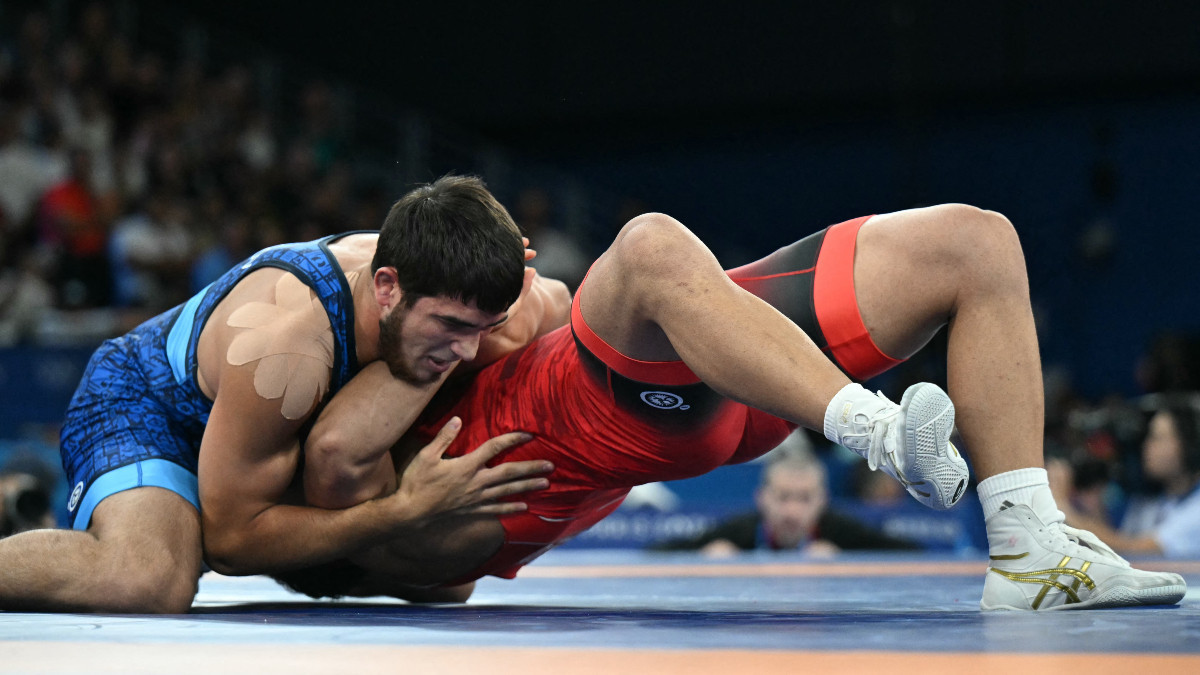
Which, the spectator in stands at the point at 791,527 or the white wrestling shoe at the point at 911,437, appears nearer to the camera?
the white wrestling shoe at the point at 911,437

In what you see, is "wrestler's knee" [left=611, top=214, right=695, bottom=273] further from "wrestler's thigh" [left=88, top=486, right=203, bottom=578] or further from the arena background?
the arena background

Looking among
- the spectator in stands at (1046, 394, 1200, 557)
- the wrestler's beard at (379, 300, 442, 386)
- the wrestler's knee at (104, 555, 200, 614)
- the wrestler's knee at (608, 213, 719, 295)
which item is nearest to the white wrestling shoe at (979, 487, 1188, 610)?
the wrestler's knee at (608, 213, 719, 295)

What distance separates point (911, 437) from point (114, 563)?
1.52 meters

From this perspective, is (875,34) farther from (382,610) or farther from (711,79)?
(382,610)

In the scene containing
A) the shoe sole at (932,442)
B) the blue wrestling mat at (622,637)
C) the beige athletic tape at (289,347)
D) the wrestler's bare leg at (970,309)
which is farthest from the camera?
the beige athletic tape at (289,347)

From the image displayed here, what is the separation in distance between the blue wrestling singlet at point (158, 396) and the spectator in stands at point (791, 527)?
2.94m

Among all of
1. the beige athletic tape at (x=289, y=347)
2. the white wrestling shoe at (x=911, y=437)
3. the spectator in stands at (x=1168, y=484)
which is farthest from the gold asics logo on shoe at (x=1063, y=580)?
the spectator in stands at (x=1168, y=484)

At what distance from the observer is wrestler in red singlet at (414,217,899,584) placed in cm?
231

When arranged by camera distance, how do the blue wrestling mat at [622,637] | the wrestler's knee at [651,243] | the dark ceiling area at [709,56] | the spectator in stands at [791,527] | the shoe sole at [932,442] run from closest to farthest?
the blue wrestling mat at [622,637]
the shoe sole at [932,442]
the wrestler's knee at [651,243]
the spectator in stands at [791,527]
the dark ceiling area at [709,56]

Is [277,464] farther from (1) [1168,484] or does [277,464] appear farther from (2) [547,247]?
(2) [547,247]

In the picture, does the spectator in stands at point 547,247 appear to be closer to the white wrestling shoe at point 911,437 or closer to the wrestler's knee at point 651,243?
the wrestler's knee at point 651,243

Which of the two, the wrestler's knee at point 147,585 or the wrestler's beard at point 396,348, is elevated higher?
the wrestler's beard at point 396,348

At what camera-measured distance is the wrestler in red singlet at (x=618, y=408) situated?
7.59 feet

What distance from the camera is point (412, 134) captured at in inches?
378
